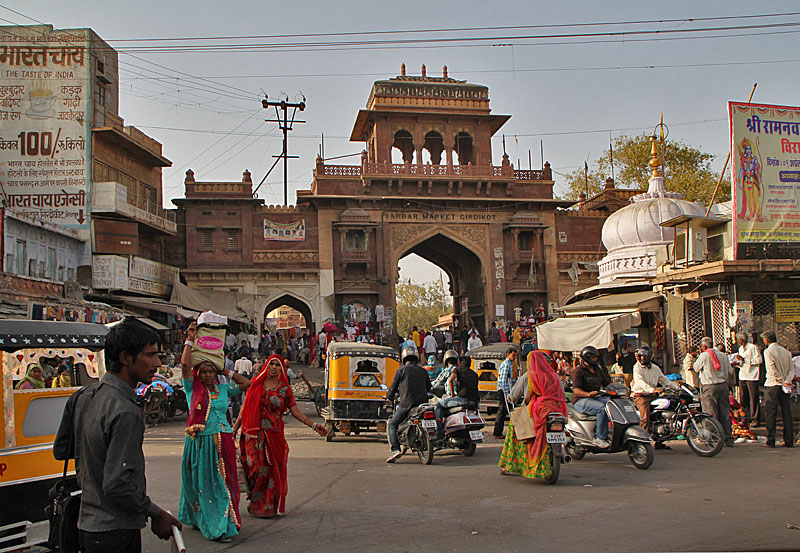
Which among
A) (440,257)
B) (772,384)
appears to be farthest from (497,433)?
(440,257)

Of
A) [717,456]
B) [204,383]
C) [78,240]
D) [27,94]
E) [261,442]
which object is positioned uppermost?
[27,94]

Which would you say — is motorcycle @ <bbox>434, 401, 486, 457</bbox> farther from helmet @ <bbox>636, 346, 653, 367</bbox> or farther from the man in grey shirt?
the man in grey shirt

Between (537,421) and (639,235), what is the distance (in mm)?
13230

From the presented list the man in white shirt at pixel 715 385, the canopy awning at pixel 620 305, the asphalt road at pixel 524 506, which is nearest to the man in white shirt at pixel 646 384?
the man in white shirt at pixel 715 385

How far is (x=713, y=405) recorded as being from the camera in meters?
9.62

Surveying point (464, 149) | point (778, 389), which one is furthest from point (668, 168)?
point (778, 389)

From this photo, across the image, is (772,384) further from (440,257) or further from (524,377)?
(440,257)

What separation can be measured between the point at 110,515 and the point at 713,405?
8668mm

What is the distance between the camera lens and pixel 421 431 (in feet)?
28.8

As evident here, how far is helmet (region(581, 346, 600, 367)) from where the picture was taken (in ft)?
26.1

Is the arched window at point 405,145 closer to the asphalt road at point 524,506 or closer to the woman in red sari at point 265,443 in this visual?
the asphalt road at point 524,506

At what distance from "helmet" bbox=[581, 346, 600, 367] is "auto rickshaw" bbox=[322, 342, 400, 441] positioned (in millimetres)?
4197

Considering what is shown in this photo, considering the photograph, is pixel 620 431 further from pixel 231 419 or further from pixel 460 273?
pixel 460 273

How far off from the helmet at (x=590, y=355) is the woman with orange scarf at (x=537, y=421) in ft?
2.69
